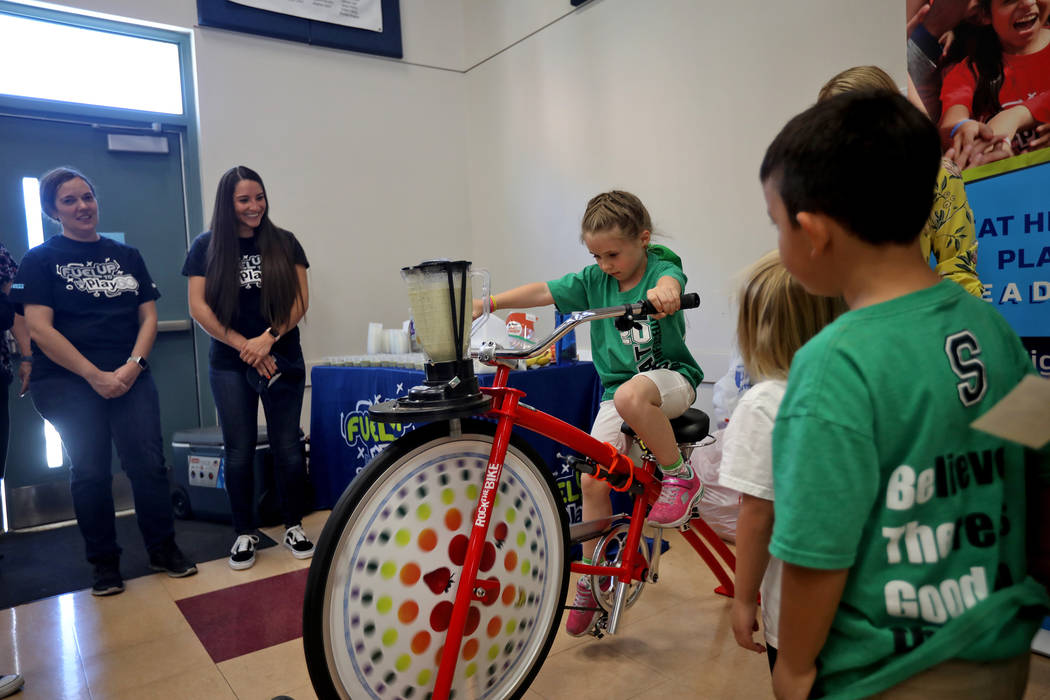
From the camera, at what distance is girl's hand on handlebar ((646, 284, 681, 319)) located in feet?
4.71

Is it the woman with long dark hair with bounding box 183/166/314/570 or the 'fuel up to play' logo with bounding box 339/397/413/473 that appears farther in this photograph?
the 'fuel up to play' logo with bounding box 339/397/413/473

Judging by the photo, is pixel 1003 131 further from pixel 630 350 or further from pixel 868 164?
pixel 868 164

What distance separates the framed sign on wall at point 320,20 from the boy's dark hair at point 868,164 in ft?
13.6

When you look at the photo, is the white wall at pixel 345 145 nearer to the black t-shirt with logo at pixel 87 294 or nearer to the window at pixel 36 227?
the window at pixel 36 227

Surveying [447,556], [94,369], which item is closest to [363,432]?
[94,369]

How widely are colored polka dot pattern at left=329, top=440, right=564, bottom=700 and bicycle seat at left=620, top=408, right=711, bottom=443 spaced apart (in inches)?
17.9

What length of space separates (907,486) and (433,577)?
2.95ft

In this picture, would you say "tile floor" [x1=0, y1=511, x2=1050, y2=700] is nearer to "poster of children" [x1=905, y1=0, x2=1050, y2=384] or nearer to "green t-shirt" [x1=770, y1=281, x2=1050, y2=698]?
"poster of children" [x1=905, y1=0, x2=1050, y2=384]

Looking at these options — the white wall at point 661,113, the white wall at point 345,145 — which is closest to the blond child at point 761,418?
the white wall at point 661,113

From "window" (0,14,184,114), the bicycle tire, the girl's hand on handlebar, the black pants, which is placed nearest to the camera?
the bicycle tire

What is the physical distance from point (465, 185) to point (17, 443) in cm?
312

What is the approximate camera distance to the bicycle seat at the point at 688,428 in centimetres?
176

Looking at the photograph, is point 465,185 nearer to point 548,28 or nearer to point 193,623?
point 548,28

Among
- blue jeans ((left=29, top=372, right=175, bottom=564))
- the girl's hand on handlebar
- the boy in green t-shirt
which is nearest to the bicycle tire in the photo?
the girl's hand on handlebar
